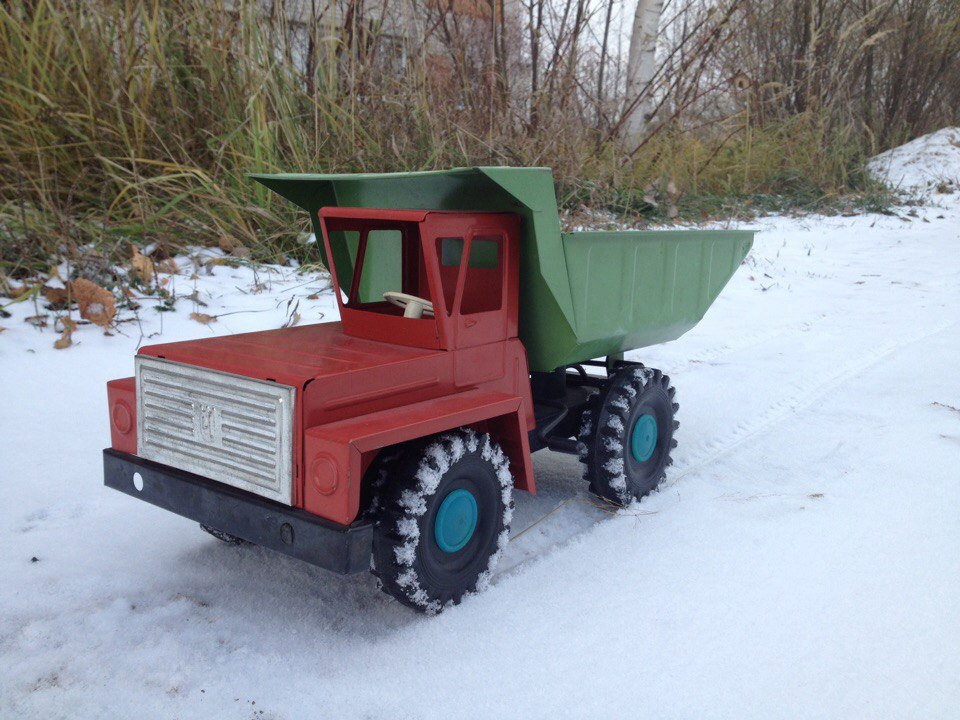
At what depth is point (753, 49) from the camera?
11.4 metres

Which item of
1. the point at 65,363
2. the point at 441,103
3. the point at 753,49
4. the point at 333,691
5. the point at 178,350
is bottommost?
the point at 333,691

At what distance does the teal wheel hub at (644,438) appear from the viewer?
3.28m

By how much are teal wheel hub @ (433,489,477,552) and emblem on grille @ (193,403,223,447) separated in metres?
0.65

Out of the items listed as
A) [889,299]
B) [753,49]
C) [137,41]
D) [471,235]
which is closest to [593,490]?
[471,235]

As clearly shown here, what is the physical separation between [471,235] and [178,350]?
0.95 m

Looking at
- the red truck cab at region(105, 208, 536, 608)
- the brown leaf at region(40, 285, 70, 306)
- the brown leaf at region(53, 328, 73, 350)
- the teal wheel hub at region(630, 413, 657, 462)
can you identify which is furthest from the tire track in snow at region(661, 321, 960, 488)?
the brown leaf at region(40, 285, 70, 306)

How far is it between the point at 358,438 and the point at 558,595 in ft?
2.86

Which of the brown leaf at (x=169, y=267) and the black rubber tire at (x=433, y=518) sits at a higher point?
the brown leaf at (x=169, y=267)

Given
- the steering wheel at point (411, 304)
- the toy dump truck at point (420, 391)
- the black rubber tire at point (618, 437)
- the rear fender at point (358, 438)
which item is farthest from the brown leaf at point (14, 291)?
the black rubber tire at point (618, 437)

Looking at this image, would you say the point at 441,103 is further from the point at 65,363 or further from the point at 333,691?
the point at 333,691

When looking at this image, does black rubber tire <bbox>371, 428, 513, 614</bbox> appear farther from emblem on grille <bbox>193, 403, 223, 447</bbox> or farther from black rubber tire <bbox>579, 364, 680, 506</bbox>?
black rubber tire <bbox>579, 364, 680, 506</bbox>

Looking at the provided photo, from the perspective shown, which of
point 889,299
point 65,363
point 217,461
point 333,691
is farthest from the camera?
point 889,299

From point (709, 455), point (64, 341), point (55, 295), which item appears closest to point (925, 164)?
point (709, 455)

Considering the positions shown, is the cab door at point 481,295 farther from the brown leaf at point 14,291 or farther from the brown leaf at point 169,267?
the brown leaf at point 14,291
